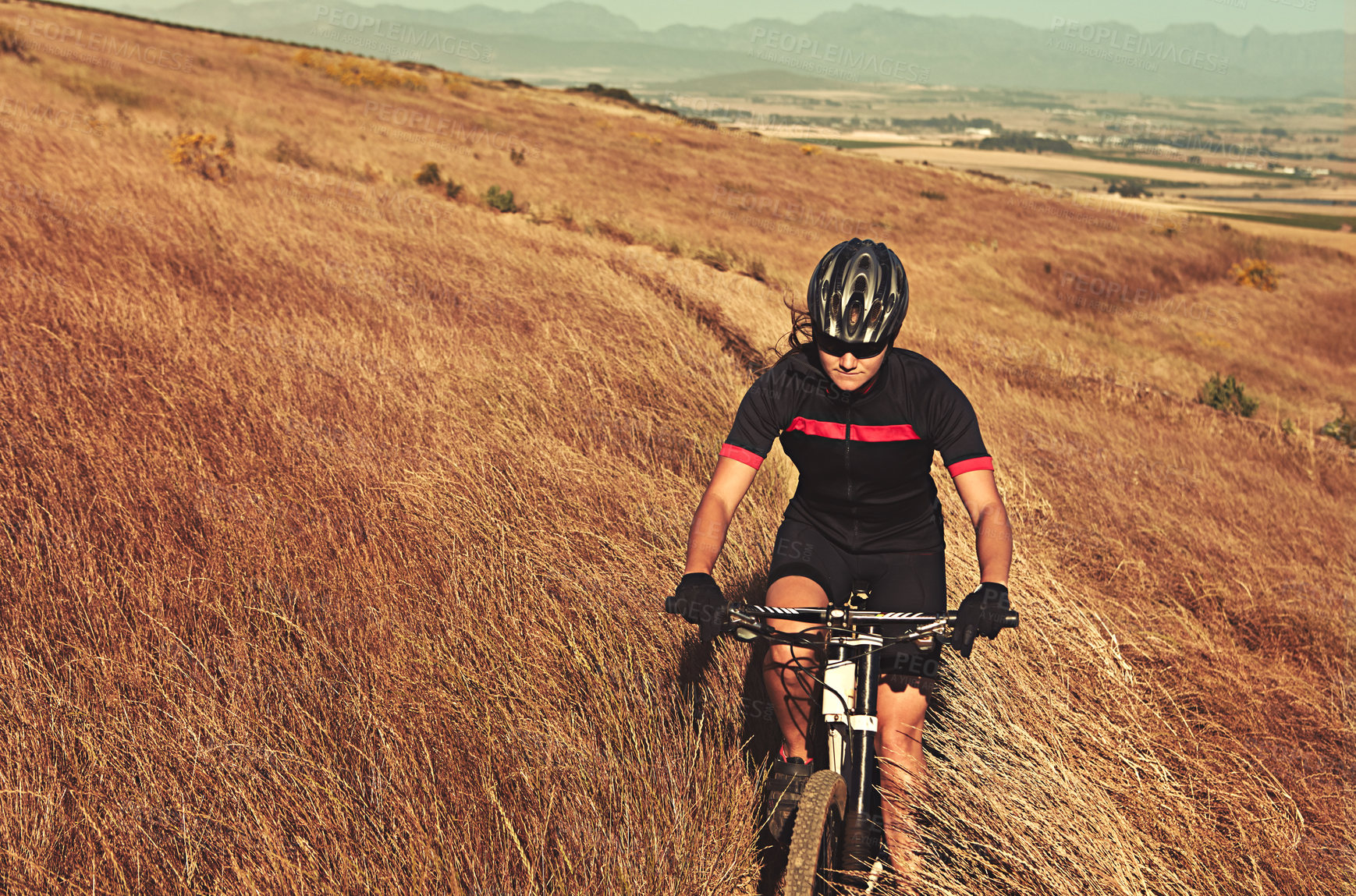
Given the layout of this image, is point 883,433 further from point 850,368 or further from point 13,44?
point 13,44

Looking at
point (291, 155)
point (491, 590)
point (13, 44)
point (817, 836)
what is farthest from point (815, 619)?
point (13, 44)

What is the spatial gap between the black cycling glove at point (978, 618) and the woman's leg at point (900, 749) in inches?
21.0

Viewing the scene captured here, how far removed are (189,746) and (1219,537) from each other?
267 inches

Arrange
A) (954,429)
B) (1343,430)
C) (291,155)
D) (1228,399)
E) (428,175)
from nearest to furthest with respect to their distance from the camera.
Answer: (954,429), (1343,430), (1228,399), (291,155), (428,175)

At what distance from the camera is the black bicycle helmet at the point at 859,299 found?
8.14 feet

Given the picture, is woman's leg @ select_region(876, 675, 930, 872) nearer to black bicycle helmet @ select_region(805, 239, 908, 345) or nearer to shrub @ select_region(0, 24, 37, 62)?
black bicycle helmet @ select_region(805, 239, 908, 345)

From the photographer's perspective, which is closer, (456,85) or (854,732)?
(854,732)

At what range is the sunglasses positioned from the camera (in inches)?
99.3

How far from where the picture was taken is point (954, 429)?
8.84 ft

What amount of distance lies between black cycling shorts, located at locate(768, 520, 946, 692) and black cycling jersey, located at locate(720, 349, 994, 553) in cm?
16

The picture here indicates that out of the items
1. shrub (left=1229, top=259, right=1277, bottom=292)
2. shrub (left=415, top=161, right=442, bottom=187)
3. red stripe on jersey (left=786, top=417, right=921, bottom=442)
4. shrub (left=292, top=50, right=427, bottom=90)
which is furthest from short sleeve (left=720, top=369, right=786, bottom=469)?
shrub (left=292, top=50, right=427, bottom=90)

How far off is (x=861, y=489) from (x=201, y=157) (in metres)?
12.9

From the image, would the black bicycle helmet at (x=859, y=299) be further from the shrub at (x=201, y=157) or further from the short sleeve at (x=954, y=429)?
the shrub at (x=201, y=157)

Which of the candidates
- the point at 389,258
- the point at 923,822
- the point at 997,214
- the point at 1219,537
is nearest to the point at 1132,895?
the point at 923,822
